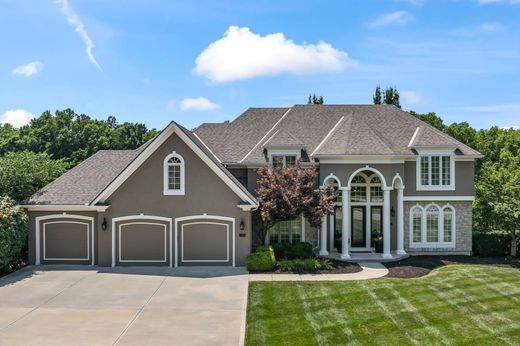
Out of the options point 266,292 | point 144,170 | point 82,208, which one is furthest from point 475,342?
point 82,208

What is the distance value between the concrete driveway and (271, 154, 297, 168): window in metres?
6.62

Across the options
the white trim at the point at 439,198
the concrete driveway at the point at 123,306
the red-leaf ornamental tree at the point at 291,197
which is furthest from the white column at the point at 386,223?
the concrete driveway at the point at 123,306

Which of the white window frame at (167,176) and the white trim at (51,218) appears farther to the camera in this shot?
the white trim at (51,218)

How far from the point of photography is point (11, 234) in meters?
18.7

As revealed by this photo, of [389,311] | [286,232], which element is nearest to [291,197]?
[286,232]

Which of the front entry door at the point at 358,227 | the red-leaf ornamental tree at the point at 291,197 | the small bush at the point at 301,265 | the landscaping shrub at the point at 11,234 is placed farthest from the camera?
the front entry door at the point at 358,227

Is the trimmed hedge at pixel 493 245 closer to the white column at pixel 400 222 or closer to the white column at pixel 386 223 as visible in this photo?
the white column at pixel 400 222

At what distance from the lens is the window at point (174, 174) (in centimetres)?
1988

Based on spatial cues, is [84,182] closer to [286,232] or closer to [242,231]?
[242,231]

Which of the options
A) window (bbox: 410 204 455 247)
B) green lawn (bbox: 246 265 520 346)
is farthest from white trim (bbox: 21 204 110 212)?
window (bbox: 410 204 455 247)

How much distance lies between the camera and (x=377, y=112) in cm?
2673

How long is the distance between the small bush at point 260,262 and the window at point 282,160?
5.56 meters

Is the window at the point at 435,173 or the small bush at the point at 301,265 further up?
the window at the point at 435,173

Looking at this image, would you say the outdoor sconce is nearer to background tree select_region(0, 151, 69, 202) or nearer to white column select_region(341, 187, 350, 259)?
white column select_region(341, 187, 350, 259)
